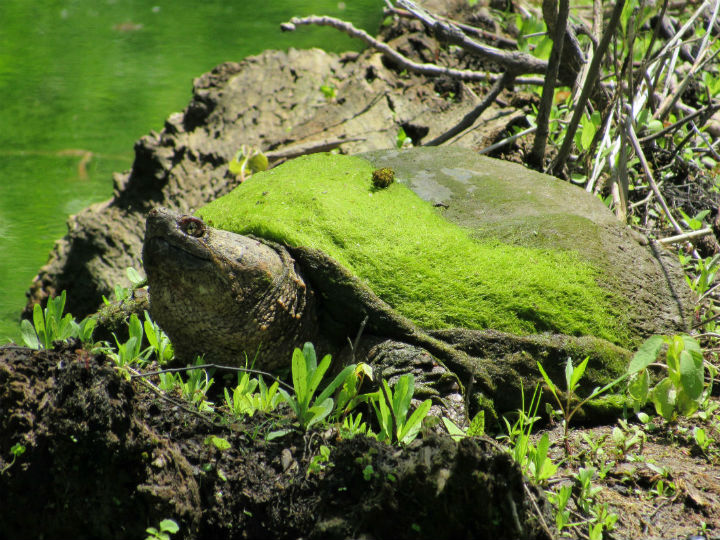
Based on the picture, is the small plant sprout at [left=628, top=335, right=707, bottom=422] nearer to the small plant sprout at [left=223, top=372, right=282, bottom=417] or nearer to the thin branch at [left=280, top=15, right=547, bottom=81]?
the small plant sprout at [left=223, top=372, right=282, bottom=417]

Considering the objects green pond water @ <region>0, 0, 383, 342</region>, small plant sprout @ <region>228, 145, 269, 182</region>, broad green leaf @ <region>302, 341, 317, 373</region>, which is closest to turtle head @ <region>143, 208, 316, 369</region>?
broad green leaf @ <region>302, 341, 317, 373</region>

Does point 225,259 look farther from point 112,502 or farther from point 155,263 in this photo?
point 112,502

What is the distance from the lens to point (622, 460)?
2.32 meters

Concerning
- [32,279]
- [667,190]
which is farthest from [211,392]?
[667,190]

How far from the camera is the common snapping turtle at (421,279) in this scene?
256cm

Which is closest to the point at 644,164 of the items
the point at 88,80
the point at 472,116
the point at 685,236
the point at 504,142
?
the point at 685,236

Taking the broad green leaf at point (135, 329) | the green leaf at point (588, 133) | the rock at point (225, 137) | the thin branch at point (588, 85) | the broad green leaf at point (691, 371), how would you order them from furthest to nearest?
1. the rock at point (225, 137)
2. the green leaf at point (588, 133)
3. the thin branch at point (588, 85)
4. the broad green leaf at point (135, 329)
5. the broad green leaf at point (691, 371)

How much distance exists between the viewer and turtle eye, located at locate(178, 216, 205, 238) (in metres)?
2.42

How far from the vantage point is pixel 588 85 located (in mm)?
3521

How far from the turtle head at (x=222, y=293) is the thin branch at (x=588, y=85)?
187cm

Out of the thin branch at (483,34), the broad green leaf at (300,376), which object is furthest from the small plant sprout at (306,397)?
the thin branch at (483,34)

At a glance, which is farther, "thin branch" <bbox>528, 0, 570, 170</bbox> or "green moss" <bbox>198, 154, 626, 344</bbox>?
"thin branch" <bbox>528, 0, 570, 170</bbox>

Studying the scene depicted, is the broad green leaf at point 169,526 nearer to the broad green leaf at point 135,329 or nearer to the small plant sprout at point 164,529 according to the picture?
the small plant sprout at point 164,529

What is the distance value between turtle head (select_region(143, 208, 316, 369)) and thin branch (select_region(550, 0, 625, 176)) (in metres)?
1.87
